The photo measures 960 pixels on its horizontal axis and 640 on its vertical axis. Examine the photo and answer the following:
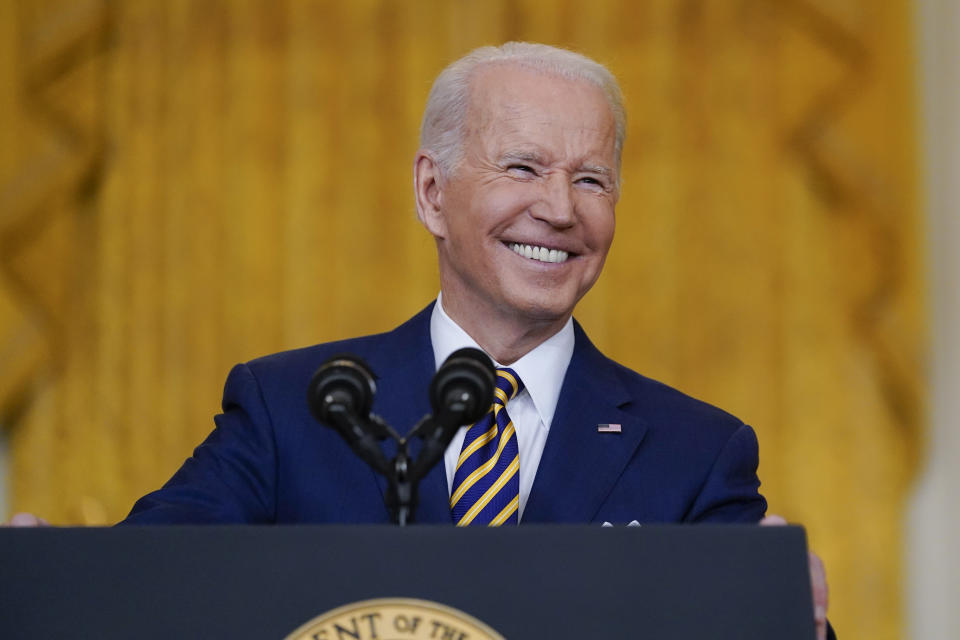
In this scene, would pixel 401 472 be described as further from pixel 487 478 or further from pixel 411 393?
pixel 411 393

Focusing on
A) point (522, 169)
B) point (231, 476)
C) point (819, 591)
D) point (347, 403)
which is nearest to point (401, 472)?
point (347, 403)

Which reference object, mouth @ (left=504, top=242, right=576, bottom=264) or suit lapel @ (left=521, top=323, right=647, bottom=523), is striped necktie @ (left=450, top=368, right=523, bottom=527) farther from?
mouth @ (left=504, top=242, right=576, bottom=264)

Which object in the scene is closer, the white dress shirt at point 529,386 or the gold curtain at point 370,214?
the white dress shirt at point 529,386

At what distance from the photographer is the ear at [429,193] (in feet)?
7.49

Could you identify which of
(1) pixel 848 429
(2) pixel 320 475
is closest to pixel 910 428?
(1) pixel 848 429

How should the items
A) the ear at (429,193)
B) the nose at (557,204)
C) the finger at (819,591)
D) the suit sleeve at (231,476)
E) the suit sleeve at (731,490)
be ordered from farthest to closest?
the ear at (429,193)
the nose at (557,204)
the suit sleeve at (731,490)
the suit sleeve at (231,476)
the finger at (819,591)

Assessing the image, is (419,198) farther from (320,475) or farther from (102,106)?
(102,106)

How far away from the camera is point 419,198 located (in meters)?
2.32

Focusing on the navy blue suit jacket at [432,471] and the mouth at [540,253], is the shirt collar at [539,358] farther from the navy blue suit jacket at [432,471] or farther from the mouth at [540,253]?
the mouth at [540,253]

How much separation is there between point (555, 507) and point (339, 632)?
2.36 feet

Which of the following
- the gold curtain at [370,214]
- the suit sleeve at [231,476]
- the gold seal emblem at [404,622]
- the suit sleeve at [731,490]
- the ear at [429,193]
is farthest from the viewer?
the gold curtain at [370,214]

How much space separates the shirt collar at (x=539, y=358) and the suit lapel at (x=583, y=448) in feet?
0.08

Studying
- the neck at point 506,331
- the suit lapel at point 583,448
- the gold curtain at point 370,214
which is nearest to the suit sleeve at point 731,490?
the suit lapel at point 583,448

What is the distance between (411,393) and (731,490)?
21.2 inches
